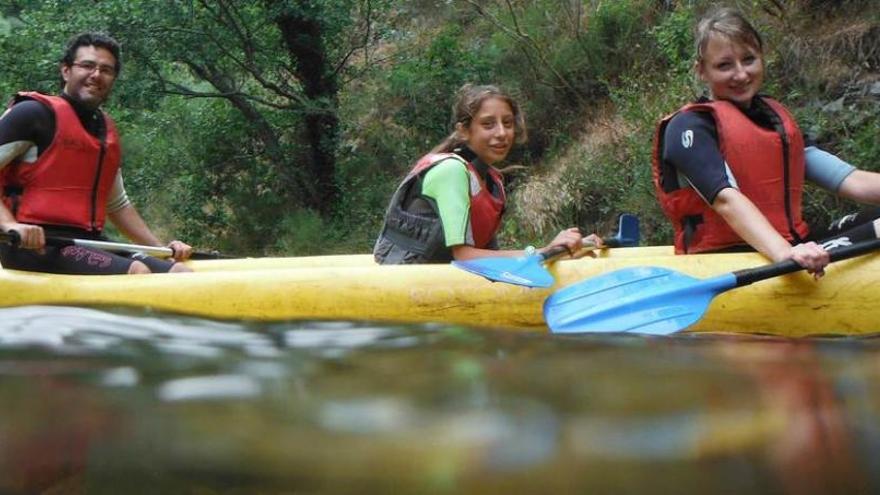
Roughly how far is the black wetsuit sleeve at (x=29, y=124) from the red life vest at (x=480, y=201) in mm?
1366

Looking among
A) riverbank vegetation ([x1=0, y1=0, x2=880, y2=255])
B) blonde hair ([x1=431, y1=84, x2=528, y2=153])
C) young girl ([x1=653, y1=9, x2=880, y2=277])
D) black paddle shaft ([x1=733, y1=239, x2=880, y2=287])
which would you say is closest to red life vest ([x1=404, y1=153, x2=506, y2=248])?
blonde hair ([x1=431, y1=84, x2=528, y2=153])

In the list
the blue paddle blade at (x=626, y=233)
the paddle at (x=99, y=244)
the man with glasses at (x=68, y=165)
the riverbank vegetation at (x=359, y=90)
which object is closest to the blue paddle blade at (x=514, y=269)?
the blue paddle blade at (x=626, y=233)

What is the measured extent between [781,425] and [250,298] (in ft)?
7.30

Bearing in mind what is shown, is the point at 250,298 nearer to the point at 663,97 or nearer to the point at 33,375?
the point at 33,375

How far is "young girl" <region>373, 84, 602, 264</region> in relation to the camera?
2637mm

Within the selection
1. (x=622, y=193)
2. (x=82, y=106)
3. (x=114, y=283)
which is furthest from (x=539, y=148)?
(x=114, y=283)

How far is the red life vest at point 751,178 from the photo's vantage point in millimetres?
2475

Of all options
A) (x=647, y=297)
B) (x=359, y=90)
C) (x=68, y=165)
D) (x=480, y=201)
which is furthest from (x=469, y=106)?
(x=359, y=90)

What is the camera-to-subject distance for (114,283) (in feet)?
8.93

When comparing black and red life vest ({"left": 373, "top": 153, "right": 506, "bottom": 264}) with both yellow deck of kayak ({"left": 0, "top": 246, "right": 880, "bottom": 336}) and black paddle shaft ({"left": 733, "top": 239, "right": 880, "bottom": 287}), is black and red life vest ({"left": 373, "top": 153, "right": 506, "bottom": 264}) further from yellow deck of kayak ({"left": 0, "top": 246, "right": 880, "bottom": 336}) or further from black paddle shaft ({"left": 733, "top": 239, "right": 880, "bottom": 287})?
black paddle shaft ({"left": 733, "top": 239, "right": 880, "bottom": 287})

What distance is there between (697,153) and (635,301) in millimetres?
517

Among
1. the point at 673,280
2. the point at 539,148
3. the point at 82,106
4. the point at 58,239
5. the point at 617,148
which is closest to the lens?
the point at 673,280

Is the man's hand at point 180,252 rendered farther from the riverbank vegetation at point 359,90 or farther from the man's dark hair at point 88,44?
the riverbank vegetation at point 359,90

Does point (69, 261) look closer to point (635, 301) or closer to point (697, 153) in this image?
point (635, 301)
